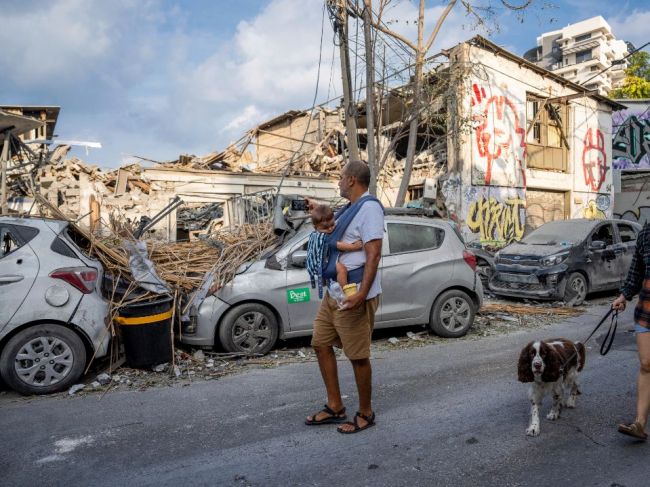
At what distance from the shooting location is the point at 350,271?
373 cm

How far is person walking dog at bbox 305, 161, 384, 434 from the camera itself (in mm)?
3666

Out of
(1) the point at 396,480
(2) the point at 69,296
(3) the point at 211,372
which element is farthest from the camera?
(3) the point at 211,372

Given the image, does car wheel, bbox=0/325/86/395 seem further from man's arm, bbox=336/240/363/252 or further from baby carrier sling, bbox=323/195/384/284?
man's arm, bbox=336/240/363/252

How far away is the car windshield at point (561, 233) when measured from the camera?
417 inches

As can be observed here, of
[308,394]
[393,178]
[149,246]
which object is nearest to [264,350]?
[308,394]

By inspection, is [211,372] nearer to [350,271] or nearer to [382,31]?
[350,271]

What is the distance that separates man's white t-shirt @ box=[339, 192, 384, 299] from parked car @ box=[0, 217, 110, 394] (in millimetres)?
3103

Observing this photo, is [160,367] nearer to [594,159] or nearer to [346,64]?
[346,64]

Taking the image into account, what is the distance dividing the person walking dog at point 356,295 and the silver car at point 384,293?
2.59 meters

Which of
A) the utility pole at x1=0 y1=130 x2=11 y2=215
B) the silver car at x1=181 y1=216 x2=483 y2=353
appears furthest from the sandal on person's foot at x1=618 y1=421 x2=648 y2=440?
the utility pole at x1=0 y1=130 x2=11 y2=215

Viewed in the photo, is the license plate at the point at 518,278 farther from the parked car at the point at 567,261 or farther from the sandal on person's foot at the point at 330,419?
the sandal on person's foot at the point at 330,419

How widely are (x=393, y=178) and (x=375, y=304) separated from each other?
45.6 feet

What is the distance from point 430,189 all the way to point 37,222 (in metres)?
12.3

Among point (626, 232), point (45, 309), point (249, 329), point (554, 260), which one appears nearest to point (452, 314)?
point (249, 329)
